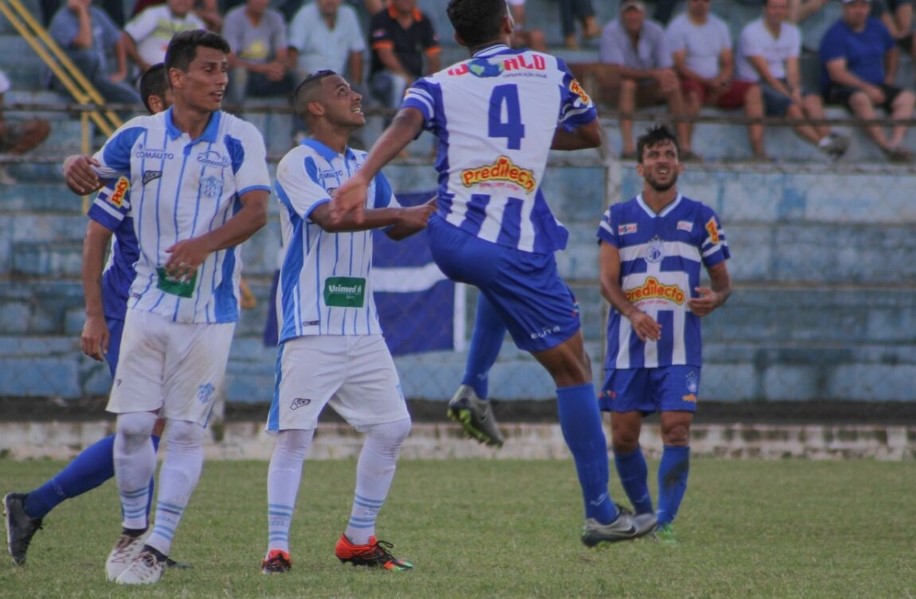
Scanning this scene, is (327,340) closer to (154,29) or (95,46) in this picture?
(154,29)

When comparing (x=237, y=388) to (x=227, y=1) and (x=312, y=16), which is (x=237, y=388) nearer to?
(x=312, y=16)

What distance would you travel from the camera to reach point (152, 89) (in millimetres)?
6977

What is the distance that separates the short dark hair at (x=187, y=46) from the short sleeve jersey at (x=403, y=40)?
8.31 m

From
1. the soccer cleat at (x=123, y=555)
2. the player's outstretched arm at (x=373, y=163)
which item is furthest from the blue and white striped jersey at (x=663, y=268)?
the soccer cleat at (x=123, y=555)

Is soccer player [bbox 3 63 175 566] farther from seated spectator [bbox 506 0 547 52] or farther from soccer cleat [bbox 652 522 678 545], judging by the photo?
seated spectator [bbox 506 0 547 52]

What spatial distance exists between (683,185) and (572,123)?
803 centimetres

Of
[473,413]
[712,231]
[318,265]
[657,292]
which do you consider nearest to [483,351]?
[473,413]

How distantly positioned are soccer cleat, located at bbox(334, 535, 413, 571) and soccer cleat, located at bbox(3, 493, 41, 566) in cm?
145

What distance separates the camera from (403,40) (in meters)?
14.2

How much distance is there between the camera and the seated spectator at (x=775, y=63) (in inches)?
593

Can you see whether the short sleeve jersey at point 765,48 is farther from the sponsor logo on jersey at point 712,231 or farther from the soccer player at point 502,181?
the soccer player at point 502,181

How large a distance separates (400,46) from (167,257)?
8.81m

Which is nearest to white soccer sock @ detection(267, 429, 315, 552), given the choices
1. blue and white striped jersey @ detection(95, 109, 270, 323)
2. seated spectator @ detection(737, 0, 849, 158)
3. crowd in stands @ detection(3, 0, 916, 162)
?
blue and white striped jersey @ detection(95, 109, 270, 323)

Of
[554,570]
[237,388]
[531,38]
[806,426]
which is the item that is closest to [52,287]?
[237,388]
